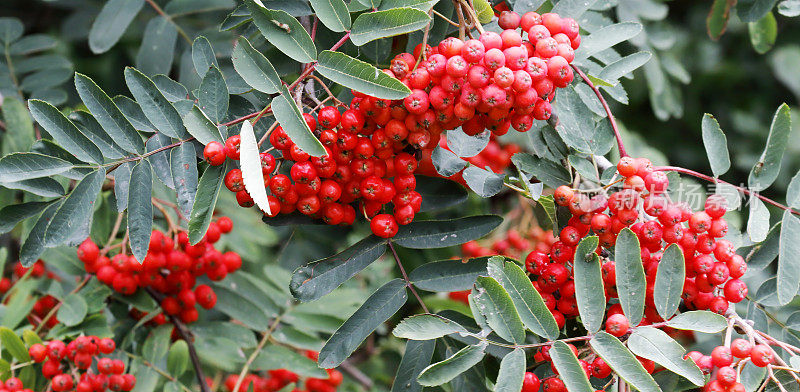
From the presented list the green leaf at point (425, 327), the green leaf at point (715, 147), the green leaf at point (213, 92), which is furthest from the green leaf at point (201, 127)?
the green leaf at point (715, 147)

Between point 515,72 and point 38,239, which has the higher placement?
point 515,72

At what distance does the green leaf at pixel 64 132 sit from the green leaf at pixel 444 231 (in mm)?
737

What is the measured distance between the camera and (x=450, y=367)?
1.35m

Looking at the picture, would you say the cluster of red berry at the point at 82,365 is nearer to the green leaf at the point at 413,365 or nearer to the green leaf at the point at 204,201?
the green leaf at the point at 204,201

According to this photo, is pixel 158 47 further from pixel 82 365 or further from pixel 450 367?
pixel 450 367

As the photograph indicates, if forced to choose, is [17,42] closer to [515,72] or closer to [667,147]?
[515,72]

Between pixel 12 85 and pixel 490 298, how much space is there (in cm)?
192

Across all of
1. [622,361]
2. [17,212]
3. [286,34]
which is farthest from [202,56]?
[622,361]

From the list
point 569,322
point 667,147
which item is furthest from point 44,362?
point 667,147

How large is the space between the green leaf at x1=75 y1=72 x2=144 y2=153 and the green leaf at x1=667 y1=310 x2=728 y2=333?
4.06 feet

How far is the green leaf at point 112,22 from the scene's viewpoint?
2186 mm

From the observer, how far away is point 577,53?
169 cm

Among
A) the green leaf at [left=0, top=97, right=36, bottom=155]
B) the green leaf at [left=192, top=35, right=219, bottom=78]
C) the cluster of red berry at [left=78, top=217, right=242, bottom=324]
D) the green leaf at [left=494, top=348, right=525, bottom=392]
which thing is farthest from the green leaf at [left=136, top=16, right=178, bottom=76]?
the green leaf at [left=494, top=348, right=525, bottom=392]

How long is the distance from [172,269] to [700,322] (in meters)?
1.44
